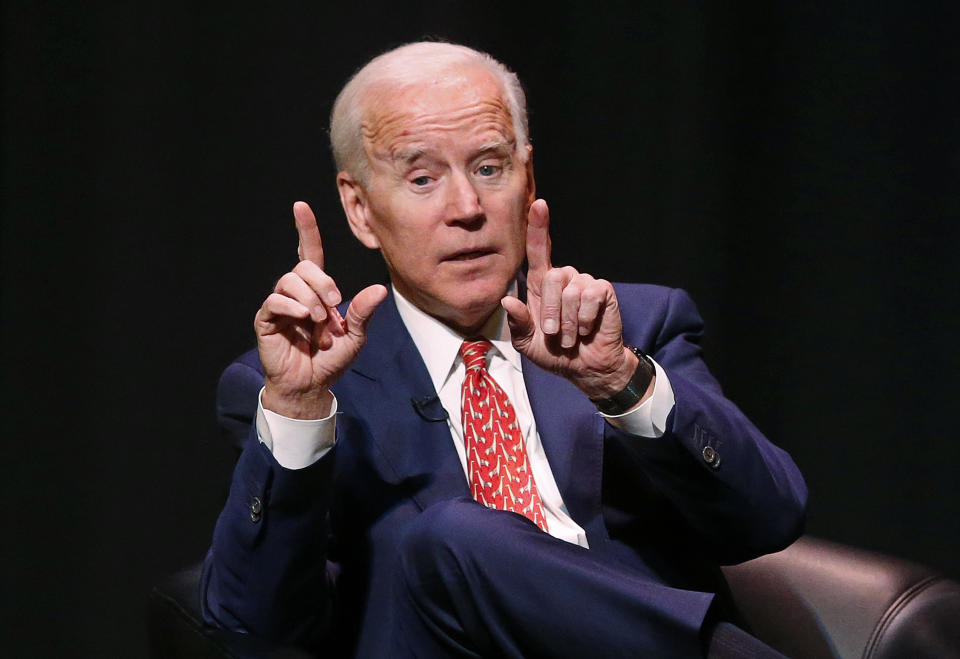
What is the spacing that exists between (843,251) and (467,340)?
1355 millimetres

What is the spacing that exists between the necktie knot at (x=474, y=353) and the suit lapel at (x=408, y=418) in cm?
7

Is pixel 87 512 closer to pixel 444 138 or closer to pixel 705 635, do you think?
pixel 444 138

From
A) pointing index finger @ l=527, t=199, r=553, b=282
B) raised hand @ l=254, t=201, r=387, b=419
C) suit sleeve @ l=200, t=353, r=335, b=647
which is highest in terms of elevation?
pointing index finger @ l=527, t=199, r=553, b=282

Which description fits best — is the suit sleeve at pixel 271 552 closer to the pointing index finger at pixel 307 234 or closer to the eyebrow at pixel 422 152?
the pointing index finger at pixel 307 234

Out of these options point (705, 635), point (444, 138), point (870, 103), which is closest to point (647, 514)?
point (705, 635)

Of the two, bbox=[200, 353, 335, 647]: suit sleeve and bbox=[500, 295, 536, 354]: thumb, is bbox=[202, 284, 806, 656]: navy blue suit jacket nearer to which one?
bbox=[200, 353, 335, 647]: suit sleeve

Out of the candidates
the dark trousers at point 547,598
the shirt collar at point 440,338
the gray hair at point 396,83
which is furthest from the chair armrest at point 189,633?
the gray hair at point 396,83

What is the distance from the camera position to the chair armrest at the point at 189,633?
5.11 feet

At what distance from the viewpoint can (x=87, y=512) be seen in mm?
2432

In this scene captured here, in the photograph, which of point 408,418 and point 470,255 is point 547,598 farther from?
point 470,255

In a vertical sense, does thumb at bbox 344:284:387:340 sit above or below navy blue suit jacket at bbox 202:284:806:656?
above

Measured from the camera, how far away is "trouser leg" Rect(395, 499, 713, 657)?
→ 1.43 m

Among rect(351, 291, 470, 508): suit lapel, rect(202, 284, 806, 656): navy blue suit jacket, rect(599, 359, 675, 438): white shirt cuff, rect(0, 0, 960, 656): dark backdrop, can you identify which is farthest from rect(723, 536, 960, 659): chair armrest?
rect(0, 0, 960, 656): dark backdrop

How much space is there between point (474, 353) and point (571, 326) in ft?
1.16
